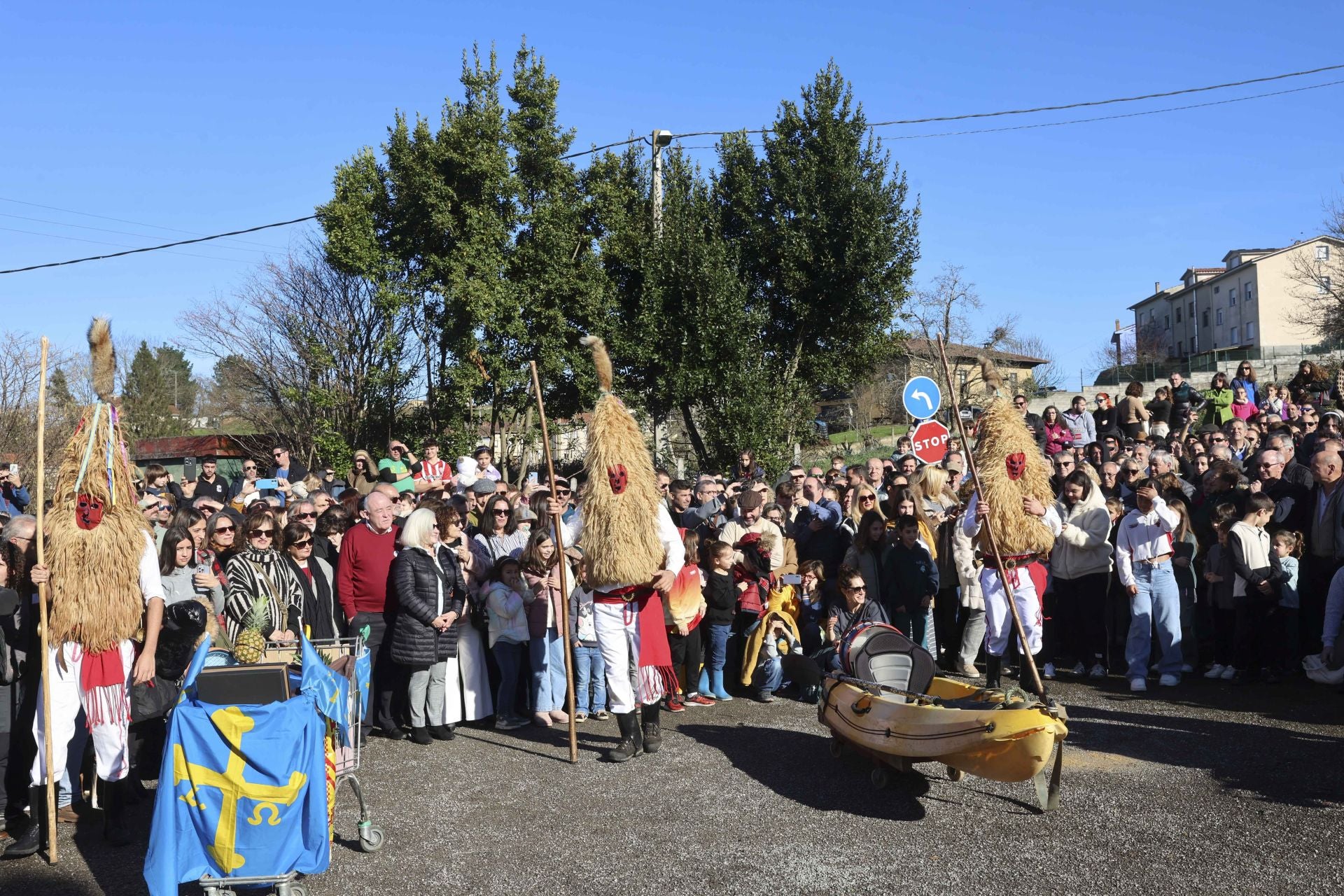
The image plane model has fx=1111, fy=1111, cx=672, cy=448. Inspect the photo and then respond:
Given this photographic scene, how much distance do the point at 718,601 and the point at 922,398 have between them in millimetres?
4364

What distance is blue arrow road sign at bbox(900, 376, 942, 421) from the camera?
12.5 metres

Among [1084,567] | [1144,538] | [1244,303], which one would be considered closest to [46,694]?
[1084,567]

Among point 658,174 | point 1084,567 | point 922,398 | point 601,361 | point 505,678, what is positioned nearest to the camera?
point 601,361

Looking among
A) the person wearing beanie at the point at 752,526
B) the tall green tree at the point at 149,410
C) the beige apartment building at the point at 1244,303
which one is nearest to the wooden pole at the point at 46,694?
the person wearing beanie at the point at 752,526

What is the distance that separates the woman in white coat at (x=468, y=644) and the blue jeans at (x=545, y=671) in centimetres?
38

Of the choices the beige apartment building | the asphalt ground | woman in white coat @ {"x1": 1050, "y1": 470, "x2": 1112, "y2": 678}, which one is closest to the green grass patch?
the beige apartment building

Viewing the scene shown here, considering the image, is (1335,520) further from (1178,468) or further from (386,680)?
(386,680)

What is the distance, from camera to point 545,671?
8.98 m

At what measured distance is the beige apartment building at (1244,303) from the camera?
63.2m

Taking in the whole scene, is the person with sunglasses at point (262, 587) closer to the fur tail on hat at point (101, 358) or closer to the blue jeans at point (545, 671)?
the fur tail on hat at point (101, 358)

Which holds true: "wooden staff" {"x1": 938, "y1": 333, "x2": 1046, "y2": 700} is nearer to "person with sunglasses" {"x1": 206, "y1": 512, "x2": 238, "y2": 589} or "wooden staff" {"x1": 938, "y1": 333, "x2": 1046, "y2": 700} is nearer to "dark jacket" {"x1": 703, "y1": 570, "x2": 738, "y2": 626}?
"dark jacket" {"x1": 703, "y1": 570, "x2": 738, "y2": 626}

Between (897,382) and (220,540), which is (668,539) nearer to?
(220,540)

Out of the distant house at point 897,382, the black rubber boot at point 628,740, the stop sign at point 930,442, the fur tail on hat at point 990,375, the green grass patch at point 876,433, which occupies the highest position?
the distant house at point 897,382

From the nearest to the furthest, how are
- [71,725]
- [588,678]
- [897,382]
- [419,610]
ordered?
[71,725]
[419,610]
[588,678]
[897,382]
